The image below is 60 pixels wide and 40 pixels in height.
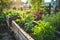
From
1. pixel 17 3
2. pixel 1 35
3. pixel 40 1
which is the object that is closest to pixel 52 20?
pixel 1 35

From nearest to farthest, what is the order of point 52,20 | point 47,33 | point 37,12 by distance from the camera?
point 47,33 → point 52,20 → point 37,12

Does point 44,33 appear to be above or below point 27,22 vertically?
above

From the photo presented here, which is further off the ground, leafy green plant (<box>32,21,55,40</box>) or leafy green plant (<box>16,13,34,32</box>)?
leafy green plant (<box>32,21,55,40</box>)

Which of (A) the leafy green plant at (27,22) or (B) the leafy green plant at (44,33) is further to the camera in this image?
(A) the leafy green plant at (27,22)

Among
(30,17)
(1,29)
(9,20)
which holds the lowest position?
(1,29)

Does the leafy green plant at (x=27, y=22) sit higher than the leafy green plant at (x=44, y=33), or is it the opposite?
the leafy green plant at (x=44, y=33)

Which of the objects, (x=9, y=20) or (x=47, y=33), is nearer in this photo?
(x=47, y=33)

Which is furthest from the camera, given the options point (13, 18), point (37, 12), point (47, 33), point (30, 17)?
point (37, 12)

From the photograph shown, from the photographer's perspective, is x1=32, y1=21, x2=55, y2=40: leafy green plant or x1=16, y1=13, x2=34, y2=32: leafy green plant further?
x1=16, y1=13, x2=34, y2=32: leafy green plant

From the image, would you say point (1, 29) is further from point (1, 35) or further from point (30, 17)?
point (30, 17)

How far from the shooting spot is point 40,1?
9.09 meters

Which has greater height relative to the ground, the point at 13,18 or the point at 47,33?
the point at 47,33

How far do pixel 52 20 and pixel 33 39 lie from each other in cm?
128

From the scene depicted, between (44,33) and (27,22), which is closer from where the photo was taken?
(44,33)
